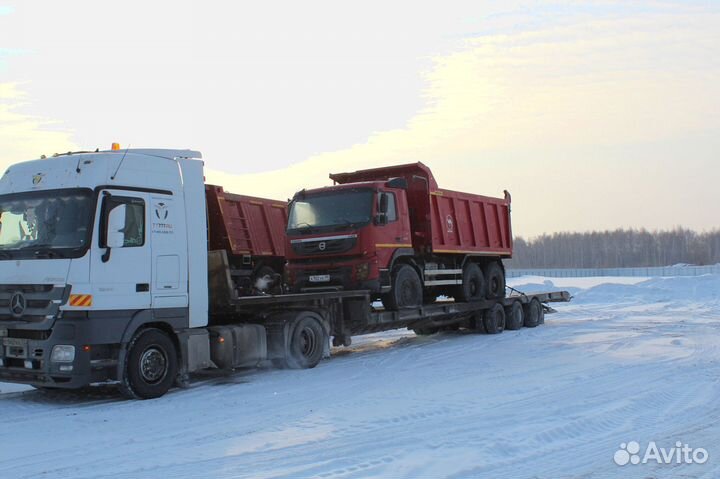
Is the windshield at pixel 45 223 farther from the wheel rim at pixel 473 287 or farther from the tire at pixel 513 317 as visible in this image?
the tire at pixel 513 317

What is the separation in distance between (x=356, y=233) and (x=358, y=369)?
2.80 meters

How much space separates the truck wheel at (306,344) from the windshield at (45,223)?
4338 mm

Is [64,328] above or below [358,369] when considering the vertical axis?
above

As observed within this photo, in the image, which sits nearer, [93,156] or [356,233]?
[93,156]

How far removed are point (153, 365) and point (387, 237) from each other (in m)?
5.66

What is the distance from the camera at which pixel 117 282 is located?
9.29 meters

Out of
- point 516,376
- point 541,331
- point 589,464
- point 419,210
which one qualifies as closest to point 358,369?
point 516,376

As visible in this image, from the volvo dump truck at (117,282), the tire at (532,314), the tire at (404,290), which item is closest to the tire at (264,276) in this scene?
the tire at (404,290)

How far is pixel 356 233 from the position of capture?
13484 mm

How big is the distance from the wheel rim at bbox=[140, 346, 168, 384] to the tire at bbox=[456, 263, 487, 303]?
8995mm

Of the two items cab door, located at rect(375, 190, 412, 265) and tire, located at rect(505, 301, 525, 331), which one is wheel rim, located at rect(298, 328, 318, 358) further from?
tire, located at rect(505, 301, 525, 331)

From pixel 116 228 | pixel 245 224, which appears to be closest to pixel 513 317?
pixel 245 224

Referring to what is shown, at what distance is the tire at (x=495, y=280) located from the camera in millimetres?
18367

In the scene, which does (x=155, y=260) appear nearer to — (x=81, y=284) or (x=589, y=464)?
(x=81, y=284)
